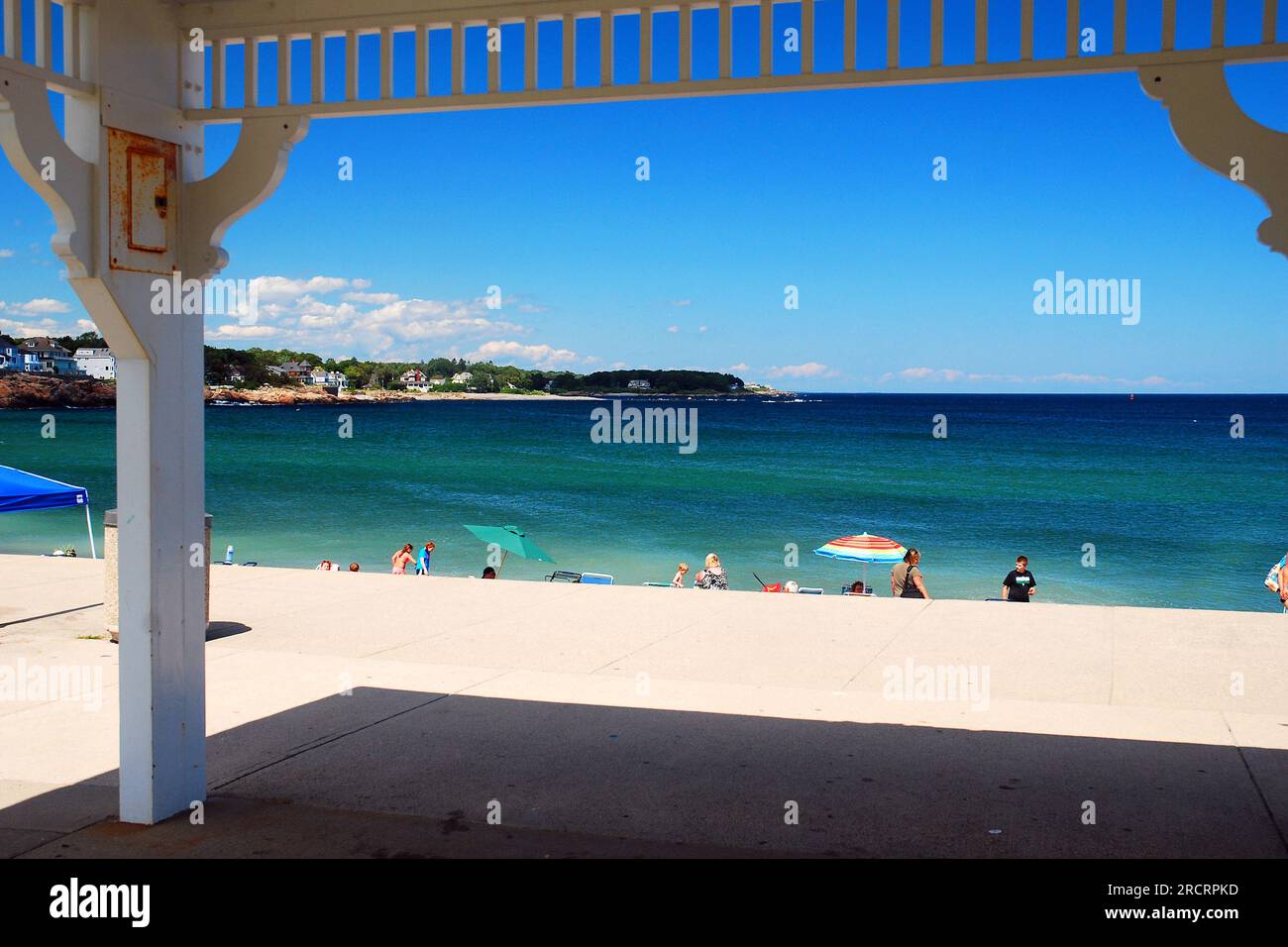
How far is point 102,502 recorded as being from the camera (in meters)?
52.4

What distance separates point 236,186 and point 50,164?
2.54 ft

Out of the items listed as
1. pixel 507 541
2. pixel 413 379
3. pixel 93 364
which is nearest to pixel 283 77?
pixel 507 541

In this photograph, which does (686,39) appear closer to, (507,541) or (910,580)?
(910,580)

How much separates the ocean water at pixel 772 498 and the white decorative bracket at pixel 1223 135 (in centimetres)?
2695

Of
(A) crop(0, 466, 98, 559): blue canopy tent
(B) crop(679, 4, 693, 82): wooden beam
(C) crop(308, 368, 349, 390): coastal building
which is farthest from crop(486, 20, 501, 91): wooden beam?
(C) crop(308, 368, 349, 390): coastal building

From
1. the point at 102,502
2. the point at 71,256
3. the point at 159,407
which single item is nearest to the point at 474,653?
the point at 159,407

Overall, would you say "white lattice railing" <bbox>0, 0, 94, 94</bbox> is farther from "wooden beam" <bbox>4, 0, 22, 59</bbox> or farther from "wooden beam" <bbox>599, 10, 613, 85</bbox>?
"wooden beam" <bbox>599, 10, 613, 85</bbox>

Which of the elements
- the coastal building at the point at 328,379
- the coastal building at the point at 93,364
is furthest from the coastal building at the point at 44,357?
the coastal building at the point at 328,379

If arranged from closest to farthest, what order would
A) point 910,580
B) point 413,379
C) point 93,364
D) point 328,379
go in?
point 910,580, point 93,364, point 328,379, point 413,379

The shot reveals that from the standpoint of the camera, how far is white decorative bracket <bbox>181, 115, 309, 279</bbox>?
15.2 feet

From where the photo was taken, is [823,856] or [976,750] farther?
[976,750]

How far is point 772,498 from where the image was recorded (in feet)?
183
